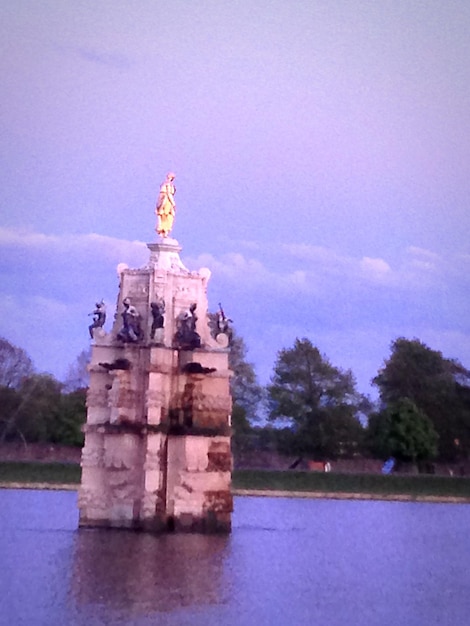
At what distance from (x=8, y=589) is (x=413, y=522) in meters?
22.0

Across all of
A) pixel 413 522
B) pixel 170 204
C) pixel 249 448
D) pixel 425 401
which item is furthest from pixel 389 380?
pixel 170 204

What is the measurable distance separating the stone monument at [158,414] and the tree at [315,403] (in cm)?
4269

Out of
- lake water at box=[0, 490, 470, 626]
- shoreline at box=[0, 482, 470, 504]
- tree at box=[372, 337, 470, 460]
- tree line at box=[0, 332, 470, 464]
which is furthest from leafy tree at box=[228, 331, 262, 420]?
lake water at box=[0, 490, 470, 626]

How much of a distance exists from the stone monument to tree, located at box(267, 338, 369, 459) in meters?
42.7

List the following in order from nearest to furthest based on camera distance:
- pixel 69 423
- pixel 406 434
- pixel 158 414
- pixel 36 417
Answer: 1. pixel 158 414
2. pixel 69 423
3. pixel 406 434
4. pixel 36 417

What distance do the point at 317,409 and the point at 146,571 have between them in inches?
2051

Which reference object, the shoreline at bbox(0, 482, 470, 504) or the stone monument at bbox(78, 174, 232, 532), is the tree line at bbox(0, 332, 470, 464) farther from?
the stone monument at bbox(78, 174, 232, 532)

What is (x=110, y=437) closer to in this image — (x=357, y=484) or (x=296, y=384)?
(x=357, y=484)

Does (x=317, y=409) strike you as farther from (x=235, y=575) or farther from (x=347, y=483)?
(x=235, y=575)

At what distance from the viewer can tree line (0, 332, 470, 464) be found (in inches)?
2724

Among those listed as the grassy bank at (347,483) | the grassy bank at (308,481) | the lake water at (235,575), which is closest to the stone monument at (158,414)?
the lake water at (235,575)

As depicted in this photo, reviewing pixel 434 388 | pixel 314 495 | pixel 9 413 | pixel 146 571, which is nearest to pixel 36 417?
pixel 9 413

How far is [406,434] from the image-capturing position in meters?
68.4

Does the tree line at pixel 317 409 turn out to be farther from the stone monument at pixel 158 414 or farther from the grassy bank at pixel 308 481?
the stone monument at pixel 158 414
